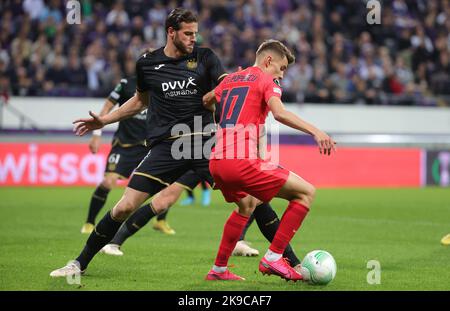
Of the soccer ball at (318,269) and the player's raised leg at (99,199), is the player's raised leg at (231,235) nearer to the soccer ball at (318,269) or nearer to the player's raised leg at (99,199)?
the soccer ball at (318,269)

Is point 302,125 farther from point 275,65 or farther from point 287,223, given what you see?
point 287,223

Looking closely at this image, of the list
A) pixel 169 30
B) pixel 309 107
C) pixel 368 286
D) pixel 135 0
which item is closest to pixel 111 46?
pixel 135 0

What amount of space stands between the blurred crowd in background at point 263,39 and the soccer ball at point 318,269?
537 inches

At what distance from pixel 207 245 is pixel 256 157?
11.2 ft

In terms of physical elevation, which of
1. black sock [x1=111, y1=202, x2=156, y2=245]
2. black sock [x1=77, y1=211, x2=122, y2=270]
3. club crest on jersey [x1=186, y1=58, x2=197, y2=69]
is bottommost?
black sock [x1=111, y1=202, x2=156, y2=245]

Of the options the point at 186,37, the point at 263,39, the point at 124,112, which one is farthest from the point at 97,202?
the point at 263,39

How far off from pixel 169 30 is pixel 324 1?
18896 millimetres

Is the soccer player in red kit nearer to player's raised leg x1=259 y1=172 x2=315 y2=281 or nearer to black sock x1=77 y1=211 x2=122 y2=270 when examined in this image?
player's raised leg x1=259 y1=172 x2=315 y2=281

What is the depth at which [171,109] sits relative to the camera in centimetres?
790

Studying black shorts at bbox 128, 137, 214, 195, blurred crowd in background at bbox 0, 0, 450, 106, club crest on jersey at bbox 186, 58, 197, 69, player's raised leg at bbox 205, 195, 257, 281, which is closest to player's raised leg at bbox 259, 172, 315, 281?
player's raised leg at bbox 205, 195, 257, 281

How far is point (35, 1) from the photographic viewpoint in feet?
72.2

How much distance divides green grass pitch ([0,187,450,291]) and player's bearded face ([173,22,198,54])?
6.93 feet

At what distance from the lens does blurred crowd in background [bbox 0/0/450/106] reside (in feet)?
68.7

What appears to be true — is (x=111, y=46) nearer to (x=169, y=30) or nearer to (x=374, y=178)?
(x=374, y=178)
